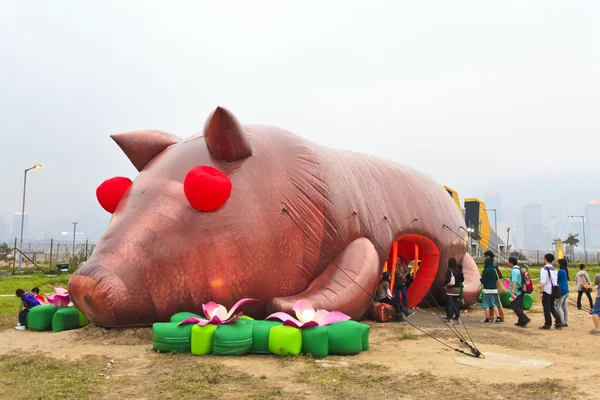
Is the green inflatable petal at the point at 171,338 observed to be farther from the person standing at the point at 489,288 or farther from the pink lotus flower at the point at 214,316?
the person standing at the point at 489,288

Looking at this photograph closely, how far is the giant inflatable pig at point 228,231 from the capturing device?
24.4 feet

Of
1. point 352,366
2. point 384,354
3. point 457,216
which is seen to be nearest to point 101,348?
point 352,366

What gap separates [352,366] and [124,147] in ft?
18.1

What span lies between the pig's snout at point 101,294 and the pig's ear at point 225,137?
2.53m

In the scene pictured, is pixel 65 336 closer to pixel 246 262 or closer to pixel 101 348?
pixel 101 348

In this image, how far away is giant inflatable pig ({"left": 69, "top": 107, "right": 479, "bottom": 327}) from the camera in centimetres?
743

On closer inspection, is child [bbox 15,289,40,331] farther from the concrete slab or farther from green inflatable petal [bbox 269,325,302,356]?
the concrete slab

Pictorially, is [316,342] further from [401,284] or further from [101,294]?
[401,284]

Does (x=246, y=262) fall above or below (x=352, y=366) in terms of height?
above

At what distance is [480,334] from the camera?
8945mm

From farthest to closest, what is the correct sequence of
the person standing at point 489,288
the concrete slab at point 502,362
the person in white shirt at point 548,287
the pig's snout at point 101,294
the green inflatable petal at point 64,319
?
the person standing at point 489,288
the person in white shirt at point 548,287
the green inflatable petal at point 64,319
the pig's snout at point 101,294
the concrete slab at point 502,362

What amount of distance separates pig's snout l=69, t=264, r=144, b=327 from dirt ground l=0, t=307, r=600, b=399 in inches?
15.8

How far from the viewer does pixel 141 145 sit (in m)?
9.01

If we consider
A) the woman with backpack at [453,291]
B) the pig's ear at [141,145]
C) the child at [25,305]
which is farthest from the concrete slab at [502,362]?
the child at [25,305]
